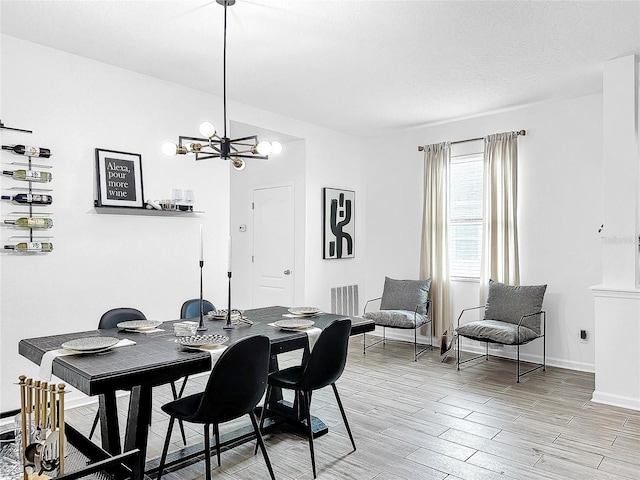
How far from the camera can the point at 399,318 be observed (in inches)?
209

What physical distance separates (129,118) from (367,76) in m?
2.20

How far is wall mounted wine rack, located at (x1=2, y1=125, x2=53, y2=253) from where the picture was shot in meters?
3.38

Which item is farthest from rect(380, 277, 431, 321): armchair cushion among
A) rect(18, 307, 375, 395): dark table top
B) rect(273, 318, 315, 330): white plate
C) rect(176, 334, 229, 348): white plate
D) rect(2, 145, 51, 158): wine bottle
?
rect(2, 145, 51, 158): wine bottle

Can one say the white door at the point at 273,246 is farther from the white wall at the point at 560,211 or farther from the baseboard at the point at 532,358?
the baseboard at the point at 532,358

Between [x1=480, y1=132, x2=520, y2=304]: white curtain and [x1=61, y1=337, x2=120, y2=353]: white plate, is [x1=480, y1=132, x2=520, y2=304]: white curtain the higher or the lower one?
the higher one

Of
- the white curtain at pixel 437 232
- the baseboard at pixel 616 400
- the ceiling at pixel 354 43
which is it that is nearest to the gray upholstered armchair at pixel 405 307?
the white curtain at pixel 437 232

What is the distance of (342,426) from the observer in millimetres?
3350

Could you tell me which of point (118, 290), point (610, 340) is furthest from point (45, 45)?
point (610, 340)

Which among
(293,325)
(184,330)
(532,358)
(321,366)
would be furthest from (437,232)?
(184,330)

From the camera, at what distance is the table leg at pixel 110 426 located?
2400 mm

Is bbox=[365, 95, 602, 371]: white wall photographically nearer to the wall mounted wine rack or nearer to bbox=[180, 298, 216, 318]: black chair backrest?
bbox=[180, 298, 216, 318]: black chair backrest

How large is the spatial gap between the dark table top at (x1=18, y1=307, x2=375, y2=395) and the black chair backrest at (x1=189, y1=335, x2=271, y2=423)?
0.17 metres

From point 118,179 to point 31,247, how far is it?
0.91 metres

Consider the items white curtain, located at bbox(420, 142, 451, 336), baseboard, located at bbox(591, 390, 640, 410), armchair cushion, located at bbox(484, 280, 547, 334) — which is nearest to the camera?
baseboard, located at bbox(591, 390, 640, 410)
